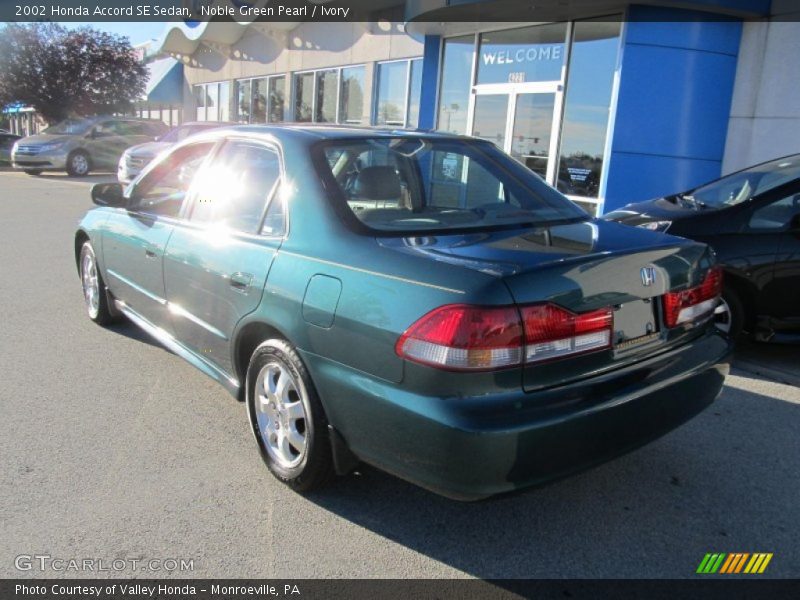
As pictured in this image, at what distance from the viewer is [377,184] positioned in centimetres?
323

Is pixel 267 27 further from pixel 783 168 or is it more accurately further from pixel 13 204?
pixel 783 168

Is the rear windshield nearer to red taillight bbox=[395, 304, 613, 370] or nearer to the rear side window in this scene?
the rear side window

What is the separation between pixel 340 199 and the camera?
2.94m

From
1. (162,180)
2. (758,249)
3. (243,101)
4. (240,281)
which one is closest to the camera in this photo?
(240,281)

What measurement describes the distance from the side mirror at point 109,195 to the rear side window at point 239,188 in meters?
1.26

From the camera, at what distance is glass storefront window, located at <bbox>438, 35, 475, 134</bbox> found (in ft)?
40.6

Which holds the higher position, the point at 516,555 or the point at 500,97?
the point at 500,97

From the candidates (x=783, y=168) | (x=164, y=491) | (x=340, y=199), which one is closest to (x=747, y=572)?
(x=340, y=199)

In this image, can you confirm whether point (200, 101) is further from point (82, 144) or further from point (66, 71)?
point (66, 71)

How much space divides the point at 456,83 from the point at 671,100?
465 cm

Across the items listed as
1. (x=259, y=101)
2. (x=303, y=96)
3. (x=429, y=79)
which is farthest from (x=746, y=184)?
(x=259, y=101)

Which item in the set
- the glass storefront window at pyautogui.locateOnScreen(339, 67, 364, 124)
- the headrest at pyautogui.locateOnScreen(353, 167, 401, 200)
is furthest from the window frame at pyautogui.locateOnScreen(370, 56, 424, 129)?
the headrest at pyautogui.locateOnScreen(353, 167, 401, 200)

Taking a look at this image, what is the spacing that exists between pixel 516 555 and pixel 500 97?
10198 millimetres

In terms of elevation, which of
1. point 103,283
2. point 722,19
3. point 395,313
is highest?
point 722,19
